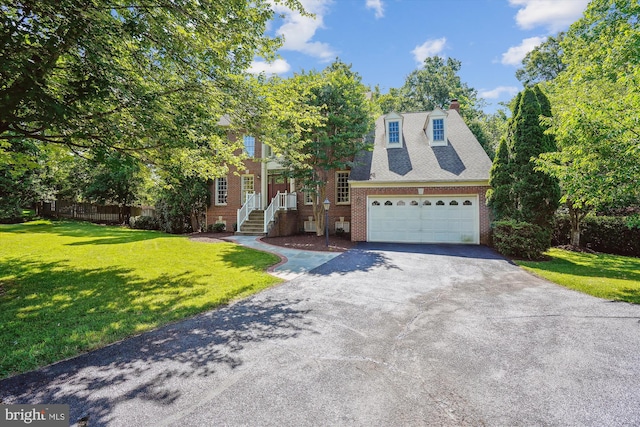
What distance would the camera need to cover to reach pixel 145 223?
20.7 meters

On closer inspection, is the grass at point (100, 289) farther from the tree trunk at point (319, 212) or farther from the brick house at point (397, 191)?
the tree trunk at point (319, 212)

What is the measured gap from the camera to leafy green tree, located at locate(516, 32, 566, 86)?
26.9 metres

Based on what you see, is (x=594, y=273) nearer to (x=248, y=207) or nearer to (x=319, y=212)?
(x=319, y=212)

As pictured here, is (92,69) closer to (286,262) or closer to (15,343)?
(15,343)

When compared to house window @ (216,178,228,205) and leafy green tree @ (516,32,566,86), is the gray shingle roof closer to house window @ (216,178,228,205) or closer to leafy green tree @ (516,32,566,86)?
house window @ (216,178,228,205)

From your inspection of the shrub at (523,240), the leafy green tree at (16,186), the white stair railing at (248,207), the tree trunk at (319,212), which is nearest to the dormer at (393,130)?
the tree trunk at (319,212)

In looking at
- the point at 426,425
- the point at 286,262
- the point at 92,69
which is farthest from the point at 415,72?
the point at 426,425

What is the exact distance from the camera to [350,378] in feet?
10.5

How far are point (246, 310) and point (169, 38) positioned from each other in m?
5.55

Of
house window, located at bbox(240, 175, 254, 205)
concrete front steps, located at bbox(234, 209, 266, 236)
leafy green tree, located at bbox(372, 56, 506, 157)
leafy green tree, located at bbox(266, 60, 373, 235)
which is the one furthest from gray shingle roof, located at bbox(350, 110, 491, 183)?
leafy green tree, located at bbox(372, 56, 506, 157)

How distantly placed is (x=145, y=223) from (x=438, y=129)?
20247 millimetres

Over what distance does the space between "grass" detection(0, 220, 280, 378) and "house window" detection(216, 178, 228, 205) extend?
7.55m

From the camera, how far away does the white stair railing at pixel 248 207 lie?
54.9 ft

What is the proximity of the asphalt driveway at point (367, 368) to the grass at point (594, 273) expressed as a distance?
1090mm
